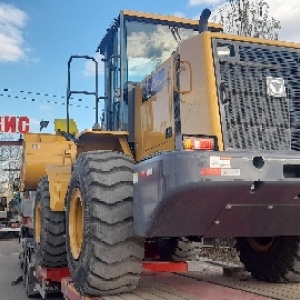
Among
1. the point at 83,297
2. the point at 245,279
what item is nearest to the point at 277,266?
the point at 245,279

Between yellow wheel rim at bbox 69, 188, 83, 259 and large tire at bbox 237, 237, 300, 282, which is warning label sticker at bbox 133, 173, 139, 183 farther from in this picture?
large tire at bbox 237, 237, 300, 282

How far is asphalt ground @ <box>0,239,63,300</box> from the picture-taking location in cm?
885

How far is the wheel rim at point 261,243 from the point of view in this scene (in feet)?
19.8

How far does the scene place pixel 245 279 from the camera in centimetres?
617

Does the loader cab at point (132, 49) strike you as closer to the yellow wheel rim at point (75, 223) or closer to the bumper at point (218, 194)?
the yellow wheel rim at point (75, 223)

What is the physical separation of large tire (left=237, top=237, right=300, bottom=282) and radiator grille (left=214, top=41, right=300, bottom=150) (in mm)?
1539

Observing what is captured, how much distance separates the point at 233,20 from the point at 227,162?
12574 millimetres

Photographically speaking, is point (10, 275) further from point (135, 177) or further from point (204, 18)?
point (204, 18)

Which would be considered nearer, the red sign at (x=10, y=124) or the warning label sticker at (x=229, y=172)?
the warning label sticker at (x=229, y=172)

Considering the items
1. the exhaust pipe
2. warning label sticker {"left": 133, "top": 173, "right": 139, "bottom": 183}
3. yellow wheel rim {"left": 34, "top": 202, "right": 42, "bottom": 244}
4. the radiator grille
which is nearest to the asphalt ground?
yellow wheel rim {"left": 34, "top": 202, "right": 42, "bottom": 244}

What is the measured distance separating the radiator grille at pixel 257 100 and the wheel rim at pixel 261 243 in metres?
1.70

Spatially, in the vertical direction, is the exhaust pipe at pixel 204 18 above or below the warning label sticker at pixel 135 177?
above

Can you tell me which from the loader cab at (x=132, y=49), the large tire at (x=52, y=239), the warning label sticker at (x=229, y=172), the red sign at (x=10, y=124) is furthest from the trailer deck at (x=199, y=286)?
the red sign at (x=10, y=124)

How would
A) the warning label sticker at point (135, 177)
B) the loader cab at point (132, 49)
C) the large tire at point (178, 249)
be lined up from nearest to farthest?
the warning label sticker at point (135, 177) → the loader cab at point (132, 49) → the large tire at point (178, 249)
